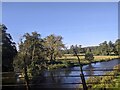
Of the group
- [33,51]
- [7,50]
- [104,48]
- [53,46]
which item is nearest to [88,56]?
[53,46]

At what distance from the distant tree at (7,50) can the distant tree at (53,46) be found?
8712mm

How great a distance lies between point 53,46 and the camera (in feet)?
106

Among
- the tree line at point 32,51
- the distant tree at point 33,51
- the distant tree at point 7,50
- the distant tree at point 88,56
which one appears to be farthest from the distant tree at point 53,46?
the distant tree at point 7,50

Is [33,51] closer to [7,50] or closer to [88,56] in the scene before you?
[7,50]

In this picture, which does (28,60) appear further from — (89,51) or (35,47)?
(89,51)

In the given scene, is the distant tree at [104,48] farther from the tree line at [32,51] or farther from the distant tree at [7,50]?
the distant tree at [7,50]

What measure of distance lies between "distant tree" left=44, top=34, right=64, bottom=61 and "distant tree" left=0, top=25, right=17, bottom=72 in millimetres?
8712

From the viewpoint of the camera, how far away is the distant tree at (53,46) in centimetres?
3060

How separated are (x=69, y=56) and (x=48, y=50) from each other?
2724 millimetres

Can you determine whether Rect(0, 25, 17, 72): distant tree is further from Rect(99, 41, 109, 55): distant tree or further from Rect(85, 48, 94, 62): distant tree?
Rect(99, 41, 109, 55): distant tree

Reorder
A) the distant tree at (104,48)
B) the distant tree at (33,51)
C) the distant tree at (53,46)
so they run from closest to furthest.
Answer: the distant tree at (33,51), the distant tree at (53,46), the distant tree at (104,48)

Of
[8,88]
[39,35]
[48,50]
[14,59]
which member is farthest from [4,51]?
[48,50]

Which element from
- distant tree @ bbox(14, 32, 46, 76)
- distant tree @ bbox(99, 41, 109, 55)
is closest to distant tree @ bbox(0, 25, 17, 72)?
distant tree @ bbox(14, 32, 46, 76)

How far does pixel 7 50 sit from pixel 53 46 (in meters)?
12.7
